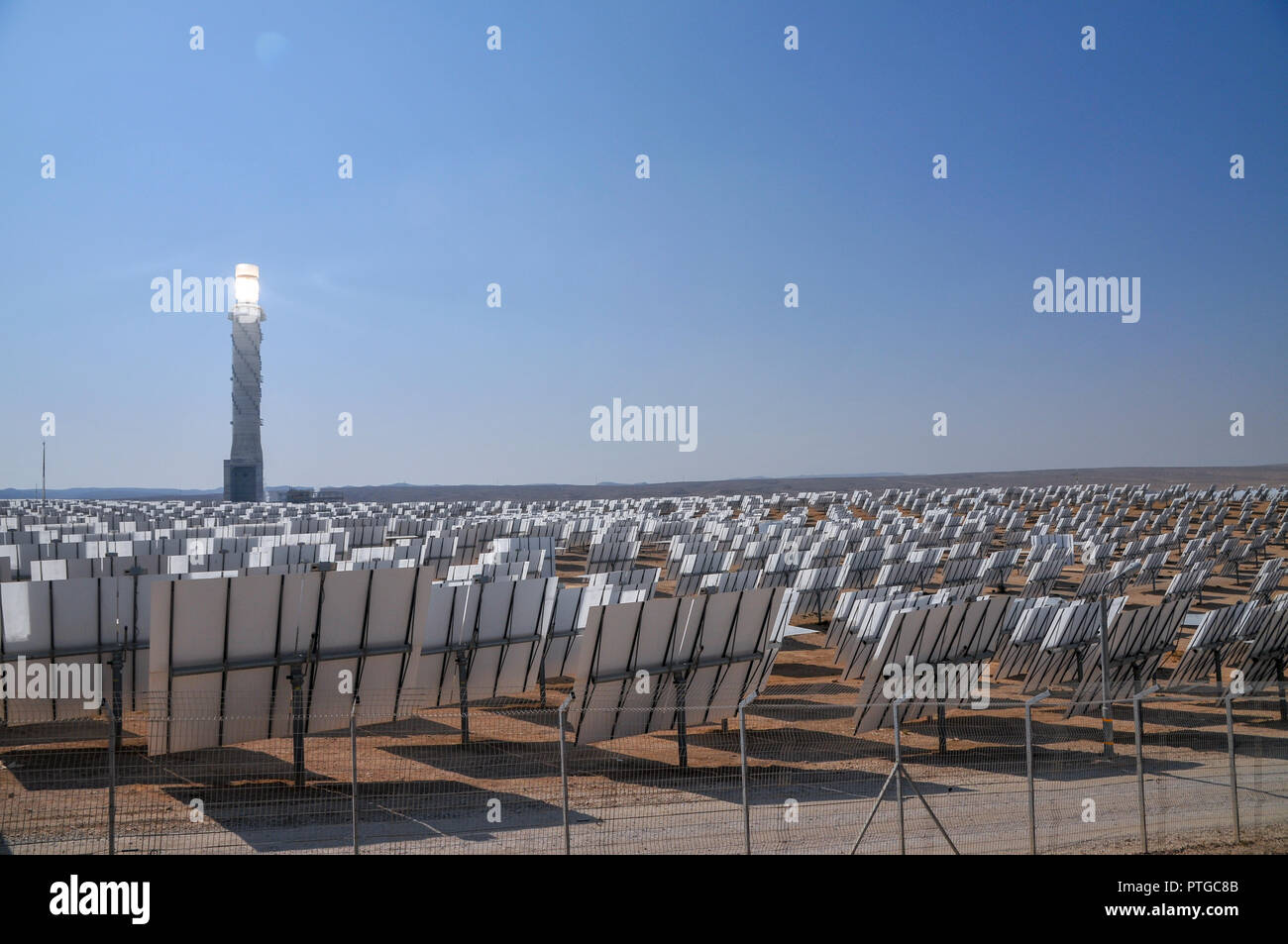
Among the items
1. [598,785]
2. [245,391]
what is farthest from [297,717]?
[245,391]

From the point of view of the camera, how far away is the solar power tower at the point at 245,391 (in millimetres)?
79562

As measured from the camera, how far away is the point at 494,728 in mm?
13656

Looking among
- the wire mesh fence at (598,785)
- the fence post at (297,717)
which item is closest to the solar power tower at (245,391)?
the wire mesh fence at (598,785)

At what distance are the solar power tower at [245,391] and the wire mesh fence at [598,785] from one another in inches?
2866

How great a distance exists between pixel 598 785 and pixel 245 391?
77.6 meters

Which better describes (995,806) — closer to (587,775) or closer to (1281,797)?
(1281,797)

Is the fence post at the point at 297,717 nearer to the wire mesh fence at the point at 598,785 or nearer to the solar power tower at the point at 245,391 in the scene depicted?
the wire mesh fence at the point at 598,785

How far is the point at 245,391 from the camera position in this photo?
80688mm

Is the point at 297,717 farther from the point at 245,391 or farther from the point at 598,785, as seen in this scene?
the point at 245,391

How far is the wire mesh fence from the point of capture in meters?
8.80

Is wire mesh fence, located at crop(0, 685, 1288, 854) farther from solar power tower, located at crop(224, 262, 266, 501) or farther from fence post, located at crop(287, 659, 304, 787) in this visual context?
solar power tower, located at crop(224, 262, 266, 501)

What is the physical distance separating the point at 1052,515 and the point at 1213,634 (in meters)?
51.9
